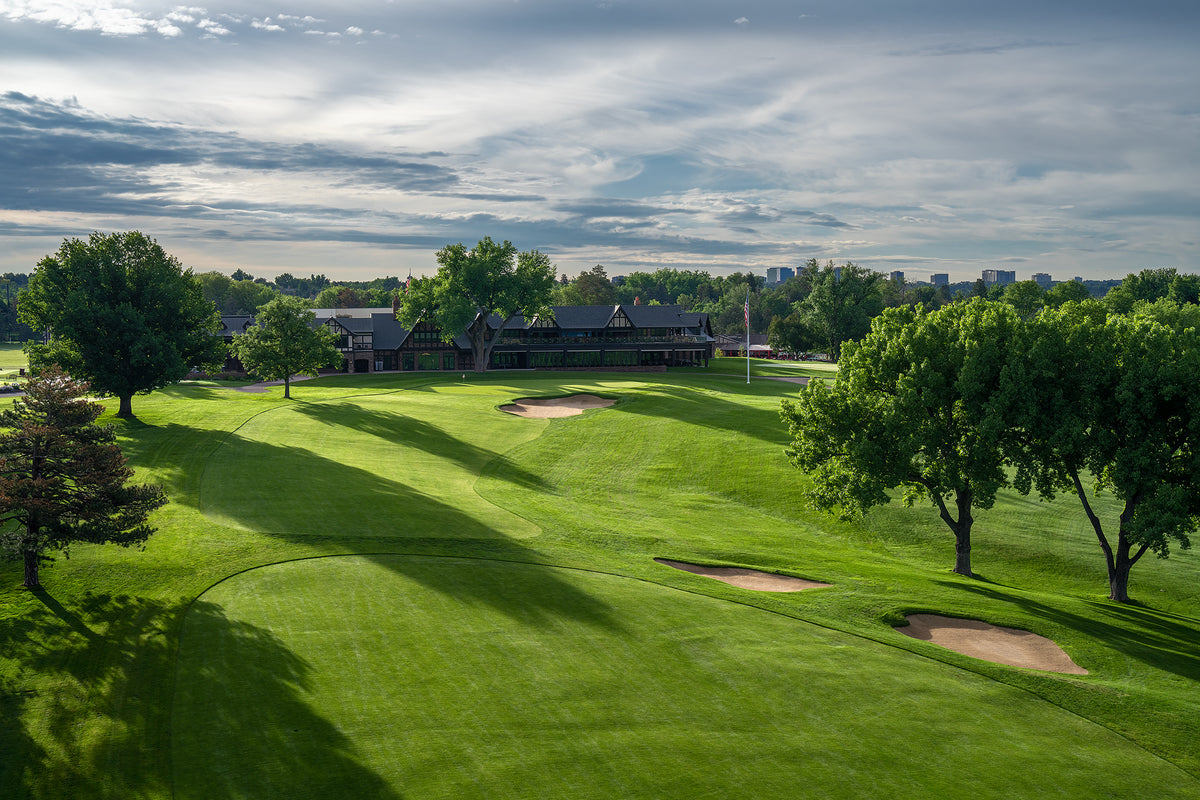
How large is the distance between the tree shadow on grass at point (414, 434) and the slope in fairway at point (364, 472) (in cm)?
7

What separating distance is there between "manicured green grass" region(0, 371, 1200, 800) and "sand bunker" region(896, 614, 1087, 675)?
0.52 meters

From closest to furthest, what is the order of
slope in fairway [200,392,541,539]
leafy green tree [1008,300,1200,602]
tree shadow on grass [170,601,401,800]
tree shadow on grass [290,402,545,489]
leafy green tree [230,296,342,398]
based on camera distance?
1. tree shadow on grass [170,601,401,800]
2. leafy green tree [1008,300,1200,602]
3. slope in fairway [200,392,541,539]
4. tree shadow on grass [290,402,545,489]
5. leafy green tree [230,296,342,398]

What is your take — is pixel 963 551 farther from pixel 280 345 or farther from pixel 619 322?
pixel 619 322

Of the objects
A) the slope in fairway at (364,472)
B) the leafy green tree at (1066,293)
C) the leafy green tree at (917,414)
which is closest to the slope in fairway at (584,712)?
the slope in fairway at (364,472)

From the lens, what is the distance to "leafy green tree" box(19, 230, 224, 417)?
178 ft

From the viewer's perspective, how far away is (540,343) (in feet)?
395

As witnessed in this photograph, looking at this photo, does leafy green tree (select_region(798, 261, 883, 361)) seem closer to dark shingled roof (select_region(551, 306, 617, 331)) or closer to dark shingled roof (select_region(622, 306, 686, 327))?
dark shingled roof (select_region(622, 306, 686, 327))

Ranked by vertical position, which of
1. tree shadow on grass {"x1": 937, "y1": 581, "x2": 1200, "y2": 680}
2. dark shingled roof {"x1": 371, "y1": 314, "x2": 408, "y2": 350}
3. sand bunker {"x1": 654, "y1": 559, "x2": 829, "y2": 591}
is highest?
dark shingled roof {"x1": 371, "y1": 314, "x2": 408, "y2": 350}

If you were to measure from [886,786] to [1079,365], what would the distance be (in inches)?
794

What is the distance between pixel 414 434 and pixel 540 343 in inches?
2638

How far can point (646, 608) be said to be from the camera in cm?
2322

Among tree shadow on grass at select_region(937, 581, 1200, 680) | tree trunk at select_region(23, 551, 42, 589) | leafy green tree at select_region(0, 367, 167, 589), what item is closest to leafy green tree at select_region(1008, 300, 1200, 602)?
tree shadow on grass at select_region(937, 581, 1200, 680)

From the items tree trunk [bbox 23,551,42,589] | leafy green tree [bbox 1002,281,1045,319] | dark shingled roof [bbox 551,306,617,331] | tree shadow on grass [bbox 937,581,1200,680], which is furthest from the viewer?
leafy green tree [bbox 1002,281,1045,319]

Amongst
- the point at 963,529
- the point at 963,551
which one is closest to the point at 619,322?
the point at 963,529
